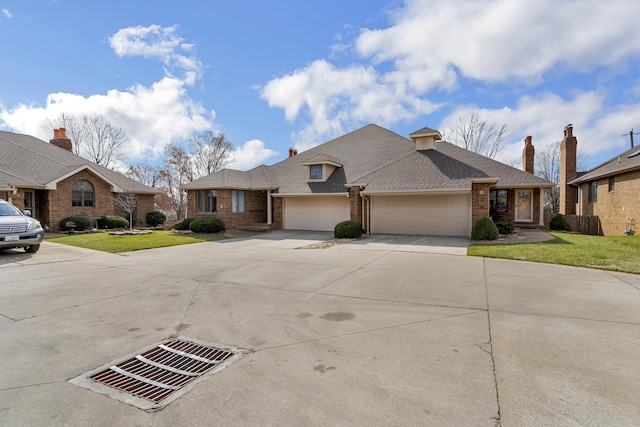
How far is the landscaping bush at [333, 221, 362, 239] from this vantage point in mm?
16406

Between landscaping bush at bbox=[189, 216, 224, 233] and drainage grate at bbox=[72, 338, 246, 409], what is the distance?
15194 mm

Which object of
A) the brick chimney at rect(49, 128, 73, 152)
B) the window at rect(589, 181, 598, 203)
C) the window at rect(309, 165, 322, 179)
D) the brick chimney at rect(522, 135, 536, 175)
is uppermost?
the brick chimney at rect(49, 128, 73, 152)

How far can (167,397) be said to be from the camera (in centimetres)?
307

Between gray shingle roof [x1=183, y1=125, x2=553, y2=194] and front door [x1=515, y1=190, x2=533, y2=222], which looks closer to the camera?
gray shingle roof [x1=183, y1=125, x2=553, y2=194]

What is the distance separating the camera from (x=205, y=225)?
18.8 meters

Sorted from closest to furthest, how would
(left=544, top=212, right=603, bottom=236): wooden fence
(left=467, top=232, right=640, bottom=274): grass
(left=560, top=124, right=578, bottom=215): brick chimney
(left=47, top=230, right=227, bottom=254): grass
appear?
1. (left=467, top=232, right=640, bottom=274): grass
2. (left=47, top=230, right=227, bottom=254): grass
3. (left=544, top=212, right=603, bottom=236): wooden fence
4. (left=560, top=124, right=578, bottom=215): brick chimney

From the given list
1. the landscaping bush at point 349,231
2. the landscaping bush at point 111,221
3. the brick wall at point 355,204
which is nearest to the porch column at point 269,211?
the brick wall at point 355,204

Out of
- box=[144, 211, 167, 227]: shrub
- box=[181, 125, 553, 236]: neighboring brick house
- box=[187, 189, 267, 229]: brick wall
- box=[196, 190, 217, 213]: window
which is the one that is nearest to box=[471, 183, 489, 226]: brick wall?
box=[181, 125, 553, 236]: neighboring brick house

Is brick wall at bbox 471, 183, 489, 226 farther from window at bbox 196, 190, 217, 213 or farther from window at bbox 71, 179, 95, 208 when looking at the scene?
window at bbox 71, 179, 95, 208

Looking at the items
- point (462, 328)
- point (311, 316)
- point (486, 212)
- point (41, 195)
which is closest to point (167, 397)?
point (311, 316)

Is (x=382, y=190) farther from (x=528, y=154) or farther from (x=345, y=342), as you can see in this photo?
(x=345, y=342)

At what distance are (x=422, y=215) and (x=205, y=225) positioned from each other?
11.9 meters

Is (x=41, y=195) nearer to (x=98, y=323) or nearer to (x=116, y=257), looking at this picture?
(x=116, y=257)

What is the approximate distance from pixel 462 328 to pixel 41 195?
923 inches
